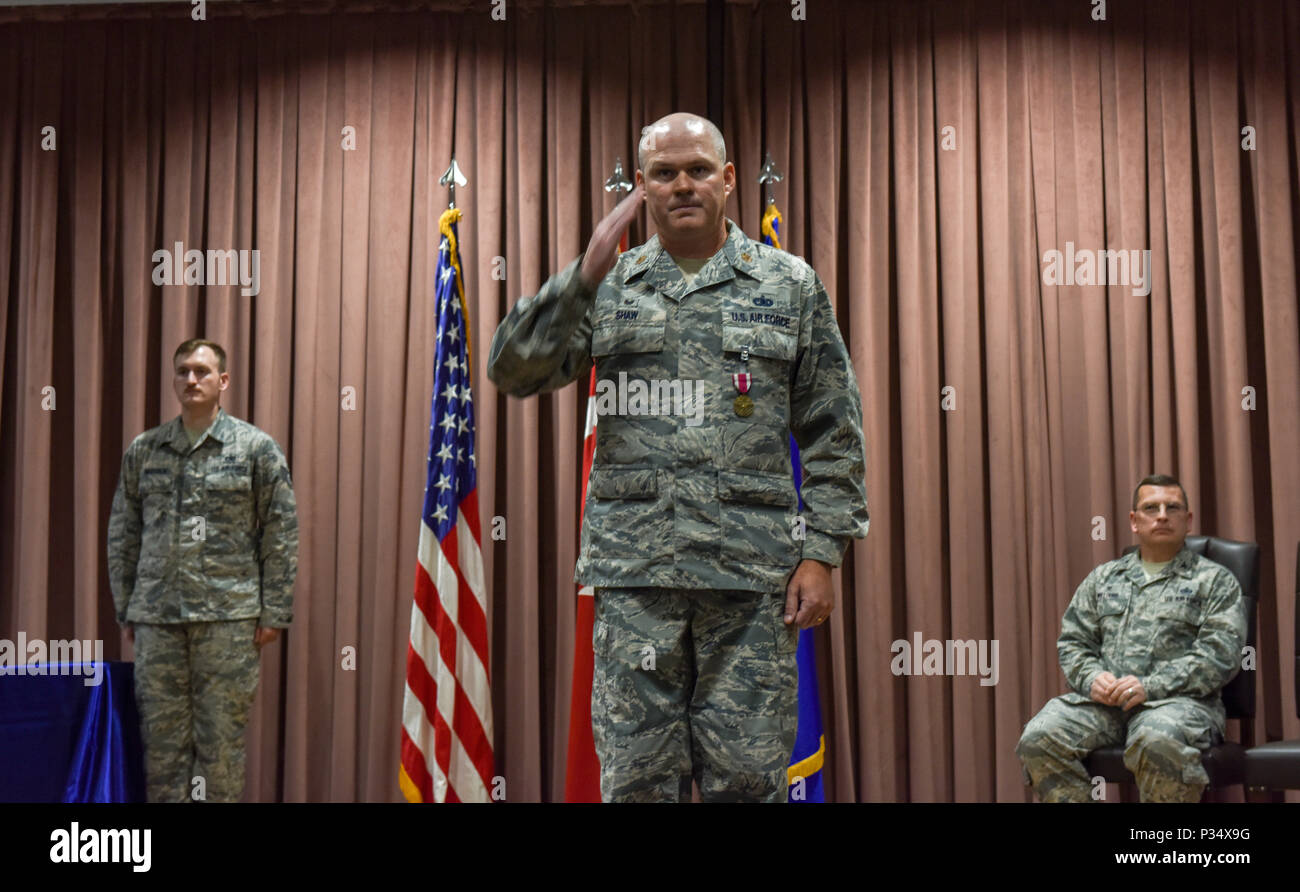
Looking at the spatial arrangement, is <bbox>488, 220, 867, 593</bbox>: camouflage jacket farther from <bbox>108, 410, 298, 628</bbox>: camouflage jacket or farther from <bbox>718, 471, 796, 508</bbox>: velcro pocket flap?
<bbox>108, 410, 298, 628</bbox>: camouflage jacket

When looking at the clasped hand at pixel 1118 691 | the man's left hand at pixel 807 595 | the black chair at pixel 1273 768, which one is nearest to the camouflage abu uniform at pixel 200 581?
the man's left hand at pixel 807 595

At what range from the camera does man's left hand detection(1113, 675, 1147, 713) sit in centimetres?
367

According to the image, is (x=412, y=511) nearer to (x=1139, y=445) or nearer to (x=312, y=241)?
(x=312, y=241)

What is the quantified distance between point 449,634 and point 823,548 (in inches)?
95.1

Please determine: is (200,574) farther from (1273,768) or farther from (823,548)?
(1273,768)

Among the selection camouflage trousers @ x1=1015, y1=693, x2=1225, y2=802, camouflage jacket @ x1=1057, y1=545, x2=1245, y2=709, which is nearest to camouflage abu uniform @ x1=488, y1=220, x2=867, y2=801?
camouflage trousers @ x1=1015, y1=693, x2=1225, y2=802

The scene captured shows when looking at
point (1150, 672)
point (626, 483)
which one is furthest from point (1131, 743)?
point (626, 483)

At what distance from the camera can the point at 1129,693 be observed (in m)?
3.67

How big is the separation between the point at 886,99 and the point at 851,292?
84 cm

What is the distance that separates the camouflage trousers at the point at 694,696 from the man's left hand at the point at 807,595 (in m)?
0.02

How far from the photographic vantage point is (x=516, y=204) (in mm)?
5191

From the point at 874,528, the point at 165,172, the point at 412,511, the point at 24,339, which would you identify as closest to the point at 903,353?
the point at 874,528

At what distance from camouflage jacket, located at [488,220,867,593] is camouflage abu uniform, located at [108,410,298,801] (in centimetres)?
218

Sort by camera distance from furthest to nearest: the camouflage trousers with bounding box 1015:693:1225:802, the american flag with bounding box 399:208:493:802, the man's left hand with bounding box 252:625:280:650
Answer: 1. the american flag with bounding box 399:208:493:802
2. the man's left hand with bounding box 252:625:280:650
3. the camouflage trousers with bounding box 1015:693:1225:802
